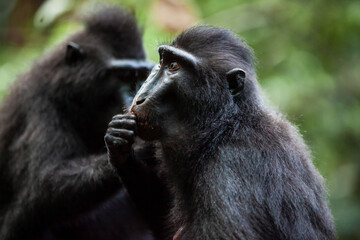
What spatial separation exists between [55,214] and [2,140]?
1.14 metres

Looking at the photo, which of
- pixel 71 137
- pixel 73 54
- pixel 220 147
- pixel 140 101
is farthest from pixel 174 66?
pixel 73 54

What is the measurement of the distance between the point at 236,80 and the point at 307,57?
5122 mm

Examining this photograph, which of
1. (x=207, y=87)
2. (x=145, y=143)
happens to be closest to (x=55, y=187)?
(x=145, y=143)

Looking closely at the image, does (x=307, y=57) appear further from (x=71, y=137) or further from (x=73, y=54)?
(x=71, y=137)

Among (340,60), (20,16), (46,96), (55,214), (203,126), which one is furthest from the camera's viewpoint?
(20,16)

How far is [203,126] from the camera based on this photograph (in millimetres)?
4383

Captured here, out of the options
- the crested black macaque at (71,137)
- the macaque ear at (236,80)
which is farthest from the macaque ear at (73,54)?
the macaque ear at (236,80)

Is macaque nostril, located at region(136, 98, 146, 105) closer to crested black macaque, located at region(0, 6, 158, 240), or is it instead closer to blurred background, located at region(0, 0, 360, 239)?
crested black macaque, located at region(0, 6, 158, 240)

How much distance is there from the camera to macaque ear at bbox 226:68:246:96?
438 centimetres

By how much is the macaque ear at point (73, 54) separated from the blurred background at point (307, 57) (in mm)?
2096

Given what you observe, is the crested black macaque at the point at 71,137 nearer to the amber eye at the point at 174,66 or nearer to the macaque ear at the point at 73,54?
the macaque ear at the point at 73,54

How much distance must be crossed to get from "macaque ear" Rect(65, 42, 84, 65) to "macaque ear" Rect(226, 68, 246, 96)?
7.25 ft

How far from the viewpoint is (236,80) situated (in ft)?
14.4

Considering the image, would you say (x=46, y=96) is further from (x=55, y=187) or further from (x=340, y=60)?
(x=340, y=60)
